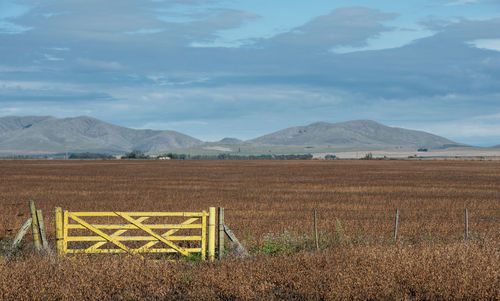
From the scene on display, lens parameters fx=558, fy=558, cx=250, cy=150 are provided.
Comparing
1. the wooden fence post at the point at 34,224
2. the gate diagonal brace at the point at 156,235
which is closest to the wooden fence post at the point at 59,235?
the wooden fence post at the point at 34,224

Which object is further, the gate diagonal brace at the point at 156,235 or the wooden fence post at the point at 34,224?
the wooden fence post at the point at 34,224

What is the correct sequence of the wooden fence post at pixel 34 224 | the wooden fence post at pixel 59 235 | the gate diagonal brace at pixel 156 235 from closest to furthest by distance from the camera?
1. the gate diagonal brace at pixel 156 235
2. the wooden fence post at pixel 59 235
3. the wooden fence post at pixel 34 224

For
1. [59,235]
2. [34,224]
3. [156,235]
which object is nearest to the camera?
[156,235]

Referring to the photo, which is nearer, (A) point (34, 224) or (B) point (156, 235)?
(B) point (156, 235)

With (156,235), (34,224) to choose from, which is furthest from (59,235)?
(156,235)

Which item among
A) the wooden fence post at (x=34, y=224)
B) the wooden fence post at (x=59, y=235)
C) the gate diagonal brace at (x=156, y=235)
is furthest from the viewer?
the wooden fence post at (x=34, y=224)

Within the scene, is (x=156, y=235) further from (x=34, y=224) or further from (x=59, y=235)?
(x=34, y=224)

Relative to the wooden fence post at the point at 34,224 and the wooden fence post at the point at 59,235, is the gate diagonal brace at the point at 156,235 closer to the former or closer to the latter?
the wooden fence post at the point at 59,235

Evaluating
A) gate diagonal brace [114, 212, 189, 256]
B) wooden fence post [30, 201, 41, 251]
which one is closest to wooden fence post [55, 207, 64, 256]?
wooden fence post [30, 201, 41, 251]

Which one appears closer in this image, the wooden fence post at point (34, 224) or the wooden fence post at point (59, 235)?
the wooden fence post at point (59, 235)

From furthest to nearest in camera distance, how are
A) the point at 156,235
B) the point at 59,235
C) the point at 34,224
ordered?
the point at 34,224 < the point at 59,235 < the point at 156,235

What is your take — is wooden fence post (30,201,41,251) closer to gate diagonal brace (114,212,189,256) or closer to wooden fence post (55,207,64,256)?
wooden fence post (55,207,64,256)

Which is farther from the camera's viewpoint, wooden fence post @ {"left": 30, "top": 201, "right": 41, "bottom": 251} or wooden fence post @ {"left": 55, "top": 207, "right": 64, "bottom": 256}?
wooden fence post @ {"left": 30, "top": 201, "right": 41, "bottom": 251}

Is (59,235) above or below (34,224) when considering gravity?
below
